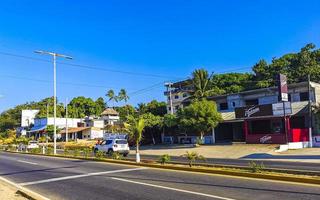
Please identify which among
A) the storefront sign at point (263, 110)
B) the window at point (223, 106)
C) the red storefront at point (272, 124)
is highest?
→ the window at point (223, 106)

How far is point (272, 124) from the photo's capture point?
4512 centimetres

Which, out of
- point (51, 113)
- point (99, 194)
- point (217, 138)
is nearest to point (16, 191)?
point (99, 194)

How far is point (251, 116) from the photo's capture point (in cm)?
4484

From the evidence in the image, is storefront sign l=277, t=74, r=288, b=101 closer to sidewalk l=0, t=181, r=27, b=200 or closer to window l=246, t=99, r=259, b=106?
window l=246, t=99, r=259, b=106

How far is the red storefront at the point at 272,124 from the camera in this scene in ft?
133

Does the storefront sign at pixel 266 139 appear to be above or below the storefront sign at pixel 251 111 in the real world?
below

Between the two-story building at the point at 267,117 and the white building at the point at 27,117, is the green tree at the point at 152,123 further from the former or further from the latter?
the white building at the point at 27,117

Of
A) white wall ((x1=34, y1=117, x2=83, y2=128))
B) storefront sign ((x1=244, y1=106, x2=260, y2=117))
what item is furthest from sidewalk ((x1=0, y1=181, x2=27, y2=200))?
white wall ((x1=34, y1=117, x2=83, y2=128))

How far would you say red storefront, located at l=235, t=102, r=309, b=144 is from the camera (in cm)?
4069

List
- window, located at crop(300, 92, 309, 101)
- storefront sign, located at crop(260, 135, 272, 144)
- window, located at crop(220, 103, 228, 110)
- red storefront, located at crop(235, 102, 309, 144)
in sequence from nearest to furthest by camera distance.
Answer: red storefront, located at crop(235, 102, 309, 144) → storefront sign, located at crop(260, 135, 272, 144) → window, located at crop(300, 92, 309, 101) → window, located at crop(220, 103, 228, 110)

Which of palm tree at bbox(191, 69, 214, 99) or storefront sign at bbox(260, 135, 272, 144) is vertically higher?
palm tree at bbox(191, 69, 214, 99)

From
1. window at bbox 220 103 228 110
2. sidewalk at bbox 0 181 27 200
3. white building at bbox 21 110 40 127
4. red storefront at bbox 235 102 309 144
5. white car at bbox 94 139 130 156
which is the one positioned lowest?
sidewalk at bbox 0 181 27 200

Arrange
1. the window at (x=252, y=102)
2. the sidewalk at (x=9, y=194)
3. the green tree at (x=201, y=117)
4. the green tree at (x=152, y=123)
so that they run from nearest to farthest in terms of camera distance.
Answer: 1. the sidewalk at (x=9, y=194)
2. the green tree at (x=201, y=117)
3. the window at (x=252, y=102)
4. the green tree at (x=152, y=123)

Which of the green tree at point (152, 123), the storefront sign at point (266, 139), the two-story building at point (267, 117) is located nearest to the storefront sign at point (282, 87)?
the two-story building at point (267, 117)
